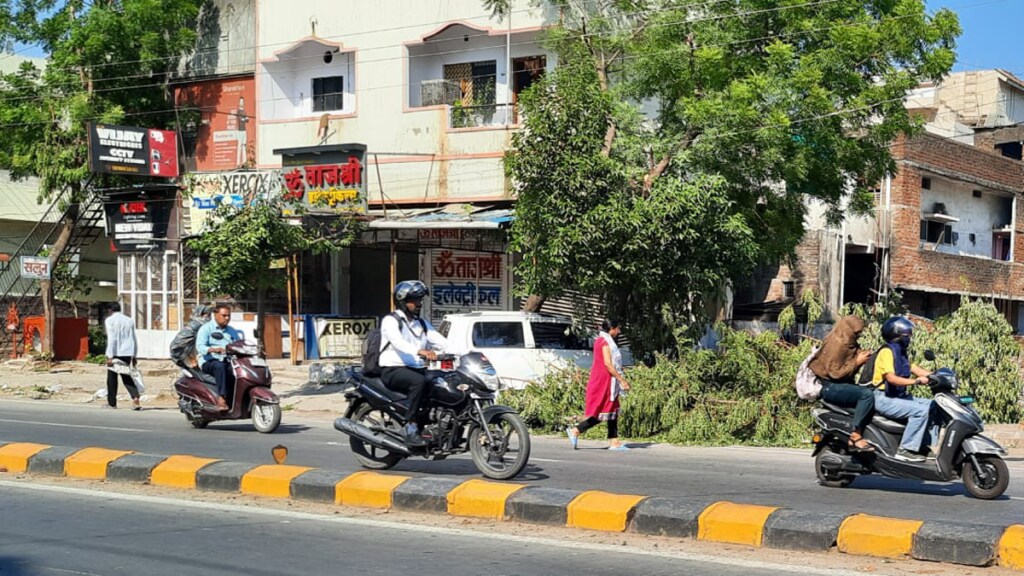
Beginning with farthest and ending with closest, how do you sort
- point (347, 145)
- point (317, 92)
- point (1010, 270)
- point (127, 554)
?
1. point (1010, 270)
2. point (317, 92)
3. point (347, 145)
4. point (127, 554)

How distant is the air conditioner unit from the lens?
2592cm

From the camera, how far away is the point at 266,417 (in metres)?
15.0

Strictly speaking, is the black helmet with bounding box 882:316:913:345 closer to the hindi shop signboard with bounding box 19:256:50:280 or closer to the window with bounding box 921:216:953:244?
the window with bounding box 921:216:953:244

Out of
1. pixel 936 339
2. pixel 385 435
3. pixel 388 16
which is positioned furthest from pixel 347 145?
pixel 385 435

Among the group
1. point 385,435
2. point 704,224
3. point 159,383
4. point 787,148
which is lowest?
point 159,383

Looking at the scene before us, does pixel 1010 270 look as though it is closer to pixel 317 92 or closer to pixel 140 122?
pixel 317 92

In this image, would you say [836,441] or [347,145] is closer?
[836,441]

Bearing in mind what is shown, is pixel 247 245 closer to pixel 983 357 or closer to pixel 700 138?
pixel 700 138

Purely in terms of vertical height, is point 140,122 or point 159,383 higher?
point 140,122

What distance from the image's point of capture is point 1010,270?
1297 inches

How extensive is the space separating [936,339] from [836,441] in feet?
25.0

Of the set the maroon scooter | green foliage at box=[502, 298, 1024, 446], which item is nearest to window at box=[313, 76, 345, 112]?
Answer: green foliage at box=[502, 298, 1024, 446]

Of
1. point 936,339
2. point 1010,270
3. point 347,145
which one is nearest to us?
point 936,339

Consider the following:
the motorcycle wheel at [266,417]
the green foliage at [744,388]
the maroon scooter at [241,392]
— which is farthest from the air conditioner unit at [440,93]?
the motorcycle wheel at [266,417]
